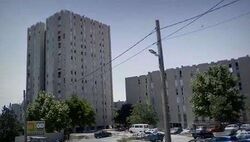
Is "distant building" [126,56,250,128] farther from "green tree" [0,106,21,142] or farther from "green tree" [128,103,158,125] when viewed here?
"green tree" [0,106,21,142]

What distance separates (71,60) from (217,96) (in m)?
72.8

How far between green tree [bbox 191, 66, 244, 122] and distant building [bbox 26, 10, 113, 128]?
56.0 meters

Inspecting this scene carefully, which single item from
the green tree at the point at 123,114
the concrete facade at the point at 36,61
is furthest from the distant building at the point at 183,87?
the concrete facade at the point at 36,61

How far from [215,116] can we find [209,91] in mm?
6841

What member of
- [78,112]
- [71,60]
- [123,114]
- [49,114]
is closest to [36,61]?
[71,60]

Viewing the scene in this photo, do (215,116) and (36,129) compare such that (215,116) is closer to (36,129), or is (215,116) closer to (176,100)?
(36,129)

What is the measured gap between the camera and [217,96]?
192 ft

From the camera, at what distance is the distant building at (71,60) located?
11856 cm

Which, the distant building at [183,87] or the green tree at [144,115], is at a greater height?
the distant building at [183,87]

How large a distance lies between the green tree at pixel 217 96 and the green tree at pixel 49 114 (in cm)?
2680

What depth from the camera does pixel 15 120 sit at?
162 feet

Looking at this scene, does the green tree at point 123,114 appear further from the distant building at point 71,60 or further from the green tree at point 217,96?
the green tree at point 217,96

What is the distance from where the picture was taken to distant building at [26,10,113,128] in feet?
389

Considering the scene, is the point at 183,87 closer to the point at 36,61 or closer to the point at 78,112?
the point at 78,112
